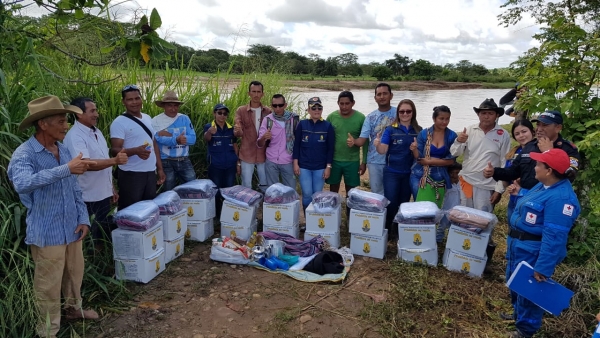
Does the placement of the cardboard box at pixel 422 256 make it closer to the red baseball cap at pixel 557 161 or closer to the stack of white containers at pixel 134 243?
the red baseball cap at pixel 557 161

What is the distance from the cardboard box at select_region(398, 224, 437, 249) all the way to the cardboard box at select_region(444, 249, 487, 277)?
0.63 feet

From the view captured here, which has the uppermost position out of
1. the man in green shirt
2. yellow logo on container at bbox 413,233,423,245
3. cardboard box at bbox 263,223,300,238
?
the man in green shirt

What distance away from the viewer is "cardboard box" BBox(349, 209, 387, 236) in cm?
419

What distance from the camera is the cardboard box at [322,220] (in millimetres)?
4348

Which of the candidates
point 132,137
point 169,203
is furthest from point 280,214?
point 132,137

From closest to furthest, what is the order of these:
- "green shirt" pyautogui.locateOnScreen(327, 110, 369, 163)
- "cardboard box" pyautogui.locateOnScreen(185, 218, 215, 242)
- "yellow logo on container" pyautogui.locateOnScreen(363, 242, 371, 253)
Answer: "yellow logo on container" pyautogui.locateOnScreen(363, 242, 371, 253), "cardboard box" pyautogui.locateOnScreen(185, 218, 215, 242), "green shirt" pyautogui.locateOnScreen(327, 110, 369, 163)

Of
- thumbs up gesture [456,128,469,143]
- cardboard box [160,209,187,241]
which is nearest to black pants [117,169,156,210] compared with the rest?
cardboard box [160,209,187,241]

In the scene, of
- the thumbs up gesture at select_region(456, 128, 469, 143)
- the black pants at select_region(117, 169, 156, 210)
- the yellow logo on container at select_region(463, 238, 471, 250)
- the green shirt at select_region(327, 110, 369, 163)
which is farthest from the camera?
the green shirt at select_region(327, 110, 369, 163)

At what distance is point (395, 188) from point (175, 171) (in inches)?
101

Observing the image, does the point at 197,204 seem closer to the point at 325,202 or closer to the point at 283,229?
the point at 283,229

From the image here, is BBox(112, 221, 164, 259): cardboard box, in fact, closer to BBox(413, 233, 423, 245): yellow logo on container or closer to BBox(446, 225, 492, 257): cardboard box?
BBox(413, 233, 423, 245): yellow logo on container

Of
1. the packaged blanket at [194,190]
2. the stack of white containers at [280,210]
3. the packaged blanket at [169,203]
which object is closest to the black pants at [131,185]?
the packaged blanket at [169,203]

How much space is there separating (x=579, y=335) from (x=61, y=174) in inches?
149

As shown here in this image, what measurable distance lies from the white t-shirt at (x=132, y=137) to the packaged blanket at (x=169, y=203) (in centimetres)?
32
